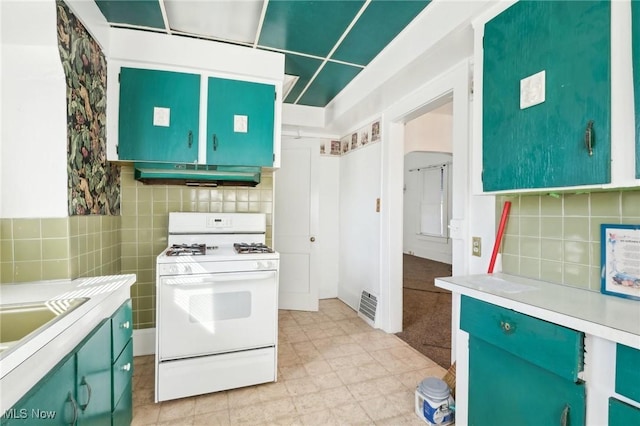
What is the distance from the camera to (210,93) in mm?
2275

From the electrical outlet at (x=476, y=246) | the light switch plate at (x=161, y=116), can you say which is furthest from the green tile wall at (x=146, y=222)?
the electrical outlet at (x=476, y=246)

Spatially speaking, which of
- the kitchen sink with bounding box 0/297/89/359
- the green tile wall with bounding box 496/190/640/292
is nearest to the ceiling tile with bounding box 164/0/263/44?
the kitchen sink with bounding box 0/297/89/359

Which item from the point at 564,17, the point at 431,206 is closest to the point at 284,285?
the point at 564,17

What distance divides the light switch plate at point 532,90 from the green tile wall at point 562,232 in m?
0.49

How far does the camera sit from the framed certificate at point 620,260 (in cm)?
117

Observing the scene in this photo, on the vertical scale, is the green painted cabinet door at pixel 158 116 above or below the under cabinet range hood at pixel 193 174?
above

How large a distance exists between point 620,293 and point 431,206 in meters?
6.14

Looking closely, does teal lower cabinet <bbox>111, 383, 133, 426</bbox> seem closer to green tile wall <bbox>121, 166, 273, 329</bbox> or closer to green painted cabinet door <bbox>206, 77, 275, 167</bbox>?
green tile wall <bbox>121, 166, 273, 329</bbox>

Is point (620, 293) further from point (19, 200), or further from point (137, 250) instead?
point (137, 250)

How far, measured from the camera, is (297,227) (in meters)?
3.56

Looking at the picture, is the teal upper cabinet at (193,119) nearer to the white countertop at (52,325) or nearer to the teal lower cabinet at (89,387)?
the white countertop at (52,325)

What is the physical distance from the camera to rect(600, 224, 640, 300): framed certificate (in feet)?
3.84

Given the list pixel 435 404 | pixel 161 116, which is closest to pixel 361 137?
pixel 161 116

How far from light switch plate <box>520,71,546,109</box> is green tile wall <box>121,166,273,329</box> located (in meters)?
2.35
